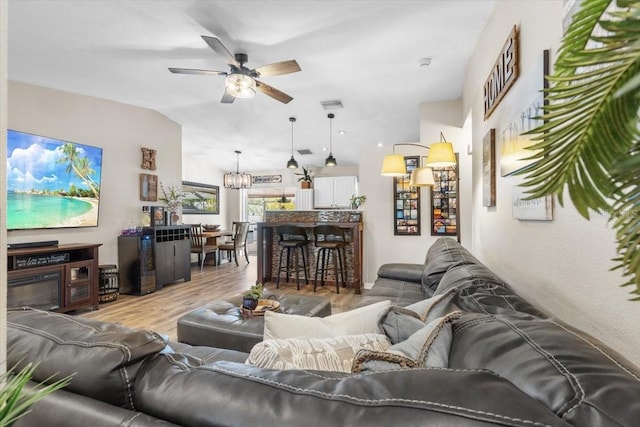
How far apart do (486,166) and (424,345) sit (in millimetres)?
1979

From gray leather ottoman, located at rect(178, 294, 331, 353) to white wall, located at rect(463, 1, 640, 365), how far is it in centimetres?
140

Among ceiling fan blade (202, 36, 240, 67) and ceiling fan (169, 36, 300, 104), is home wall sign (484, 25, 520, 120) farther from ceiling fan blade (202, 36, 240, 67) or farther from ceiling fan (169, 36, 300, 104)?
ceiling fan blade (202, 36, 240, 67)

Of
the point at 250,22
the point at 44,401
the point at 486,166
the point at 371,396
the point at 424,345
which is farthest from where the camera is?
the point at 250,22

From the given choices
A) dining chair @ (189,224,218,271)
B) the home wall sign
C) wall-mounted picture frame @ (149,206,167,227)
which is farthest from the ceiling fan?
dining chair @ (189,224,218,271)

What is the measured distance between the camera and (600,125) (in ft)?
0.94

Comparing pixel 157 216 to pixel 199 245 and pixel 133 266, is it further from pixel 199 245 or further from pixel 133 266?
pixel 199 245

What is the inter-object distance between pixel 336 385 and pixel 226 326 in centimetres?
162

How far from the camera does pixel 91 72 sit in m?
3.49

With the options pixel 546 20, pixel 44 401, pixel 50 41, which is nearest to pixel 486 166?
pixel 546 20

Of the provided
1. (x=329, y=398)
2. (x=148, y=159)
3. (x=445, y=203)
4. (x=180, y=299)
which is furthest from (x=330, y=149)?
(x=329, y=398)

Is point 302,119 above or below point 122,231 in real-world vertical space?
above

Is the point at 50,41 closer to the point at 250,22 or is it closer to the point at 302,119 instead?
the point at 250,22

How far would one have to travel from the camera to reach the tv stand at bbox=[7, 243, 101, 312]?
3146 mm

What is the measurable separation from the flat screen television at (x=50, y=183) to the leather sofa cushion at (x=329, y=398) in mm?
3980
